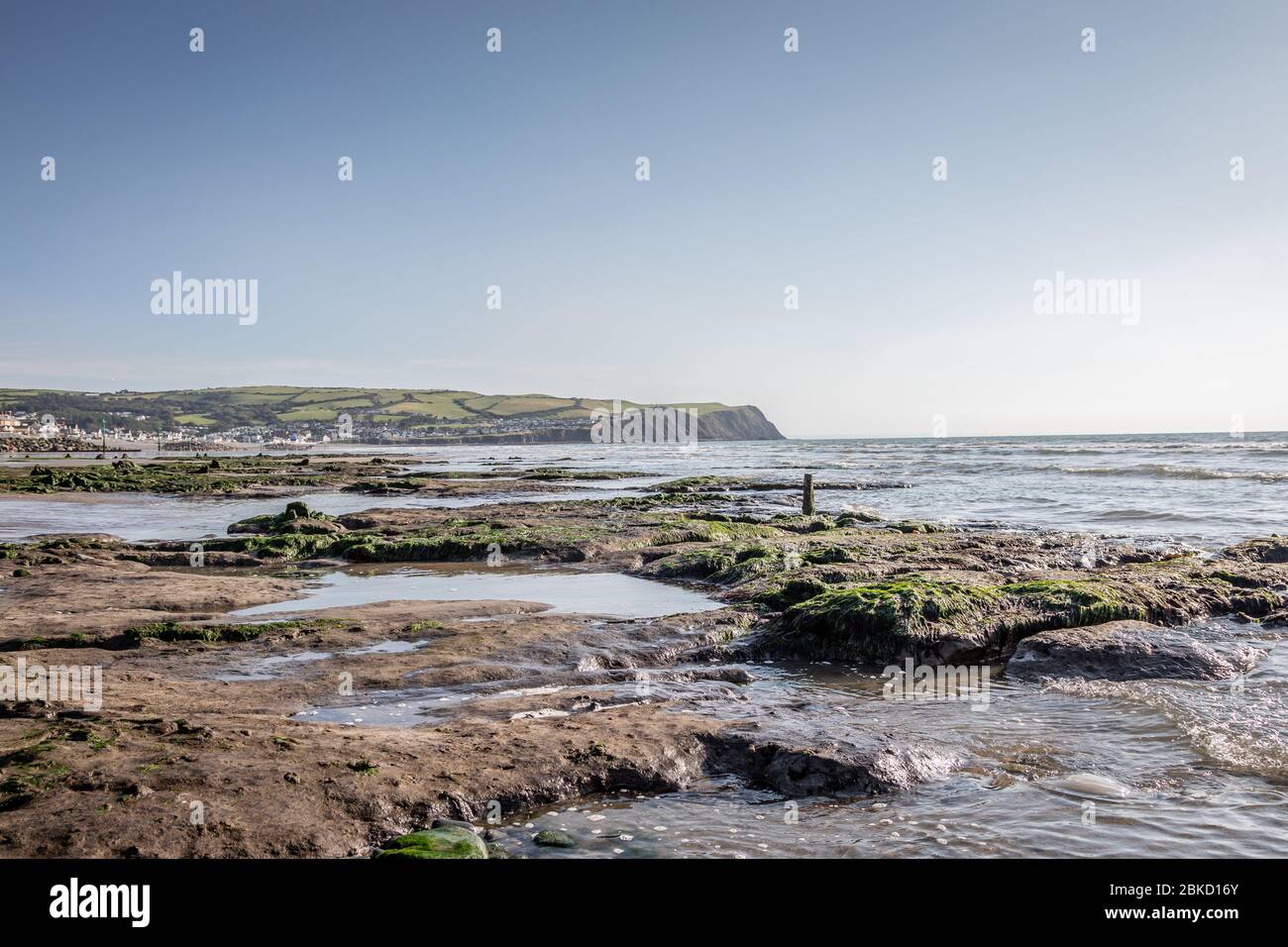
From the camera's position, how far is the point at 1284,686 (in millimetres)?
10023

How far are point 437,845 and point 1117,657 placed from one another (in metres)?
9.32

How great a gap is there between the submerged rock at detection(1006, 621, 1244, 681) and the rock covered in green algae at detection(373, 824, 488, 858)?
311 inches

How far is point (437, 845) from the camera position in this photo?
525 centimetres

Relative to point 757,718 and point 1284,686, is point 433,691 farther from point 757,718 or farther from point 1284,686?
point 1284,686

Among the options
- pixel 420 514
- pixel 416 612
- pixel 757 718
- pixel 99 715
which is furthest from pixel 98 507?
pixel 757 718

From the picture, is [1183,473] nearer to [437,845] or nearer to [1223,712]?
[1223,712]

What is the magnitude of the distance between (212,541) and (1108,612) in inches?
781

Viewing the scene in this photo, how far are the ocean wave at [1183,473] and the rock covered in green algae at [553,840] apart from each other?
172 feet

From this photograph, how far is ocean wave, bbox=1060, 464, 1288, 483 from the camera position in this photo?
157 ft

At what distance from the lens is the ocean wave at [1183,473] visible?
4778 centimetres
